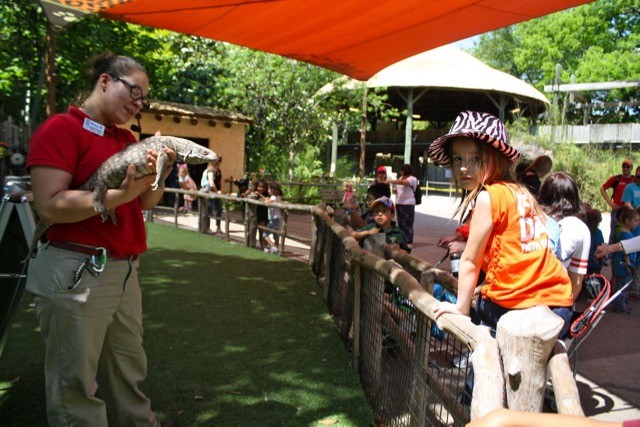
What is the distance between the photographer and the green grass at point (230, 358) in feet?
11.3

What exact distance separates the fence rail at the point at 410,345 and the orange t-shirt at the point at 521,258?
0.99 feet

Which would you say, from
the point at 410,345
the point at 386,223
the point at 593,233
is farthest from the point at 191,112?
the point at 410,345

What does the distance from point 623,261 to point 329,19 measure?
4293 mm

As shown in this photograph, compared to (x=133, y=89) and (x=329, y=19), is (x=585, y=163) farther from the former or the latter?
(x=133, y=89)

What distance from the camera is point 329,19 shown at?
540 cm

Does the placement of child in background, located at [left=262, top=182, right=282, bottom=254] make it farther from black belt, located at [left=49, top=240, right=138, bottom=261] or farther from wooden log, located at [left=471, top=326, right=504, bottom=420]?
wooden log, located at [left=471, top=326, right=504, bottom=420]

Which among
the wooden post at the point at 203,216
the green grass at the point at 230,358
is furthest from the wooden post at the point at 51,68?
the wooden post at the point at 203,216

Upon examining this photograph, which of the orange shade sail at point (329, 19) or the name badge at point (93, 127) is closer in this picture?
the name badge at point (93, 127)

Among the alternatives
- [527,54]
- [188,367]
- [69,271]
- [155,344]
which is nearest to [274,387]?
[188,367]

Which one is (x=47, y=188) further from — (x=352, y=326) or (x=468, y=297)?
(x=352, y=326)

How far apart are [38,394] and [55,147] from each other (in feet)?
6.80

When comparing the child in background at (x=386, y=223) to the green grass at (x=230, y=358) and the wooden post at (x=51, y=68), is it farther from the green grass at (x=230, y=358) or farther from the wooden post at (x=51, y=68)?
the wooden post at (x=51, y=68)

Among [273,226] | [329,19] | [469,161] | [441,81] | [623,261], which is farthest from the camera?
[441,81]

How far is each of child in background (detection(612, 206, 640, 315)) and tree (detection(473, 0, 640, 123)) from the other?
29547 millimetres
